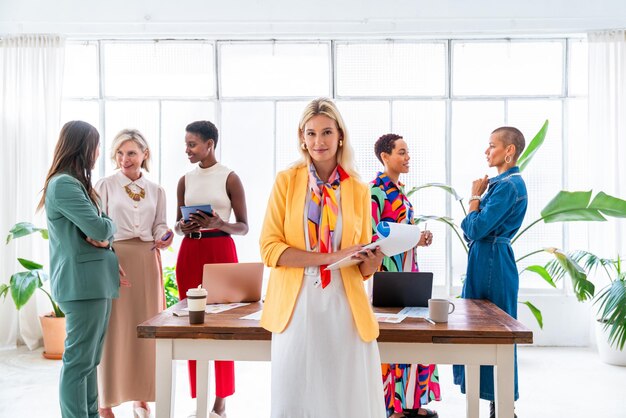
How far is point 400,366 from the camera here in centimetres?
327

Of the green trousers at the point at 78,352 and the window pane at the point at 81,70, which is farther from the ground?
the window pane at the point at 81,70

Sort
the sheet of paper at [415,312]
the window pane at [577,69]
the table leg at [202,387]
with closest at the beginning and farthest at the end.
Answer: the sheet of paper at [415,312], the table leg at [202,387], the window pane at [577,69]

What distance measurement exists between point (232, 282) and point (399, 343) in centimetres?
91

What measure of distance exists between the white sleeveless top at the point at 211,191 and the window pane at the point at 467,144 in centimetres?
303

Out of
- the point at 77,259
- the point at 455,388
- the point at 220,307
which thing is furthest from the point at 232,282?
the point at 455,388

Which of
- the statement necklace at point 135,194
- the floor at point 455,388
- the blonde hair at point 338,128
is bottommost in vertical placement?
the floor at point 455,388

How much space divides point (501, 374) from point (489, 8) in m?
4.16

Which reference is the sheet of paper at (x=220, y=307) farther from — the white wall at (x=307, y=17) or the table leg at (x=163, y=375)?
the white wall at (x=307, y=17)

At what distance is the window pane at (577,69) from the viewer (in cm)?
565

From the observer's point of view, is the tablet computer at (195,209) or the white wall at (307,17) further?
the white wall at (307,17)

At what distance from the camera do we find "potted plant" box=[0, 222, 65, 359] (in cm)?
486

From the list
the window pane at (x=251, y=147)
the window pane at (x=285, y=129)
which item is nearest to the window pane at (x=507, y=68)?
the window pane at (x=285, y=129)

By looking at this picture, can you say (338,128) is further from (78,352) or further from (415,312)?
(78,352)

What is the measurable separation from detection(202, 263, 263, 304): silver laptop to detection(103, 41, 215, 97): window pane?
3.41 metres
